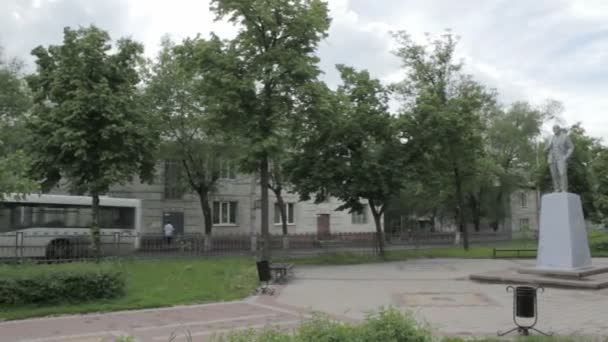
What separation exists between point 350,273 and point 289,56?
8904 mm

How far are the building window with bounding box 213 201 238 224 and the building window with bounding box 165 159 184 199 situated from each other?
3401mm

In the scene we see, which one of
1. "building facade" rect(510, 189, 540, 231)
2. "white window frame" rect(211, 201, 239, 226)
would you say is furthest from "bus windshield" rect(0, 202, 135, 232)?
"building facade" rect(510, 189, 540, 231)

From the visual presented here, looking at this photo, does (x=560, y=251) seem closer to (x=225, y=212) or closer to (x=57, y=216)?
(x=57, y=216)

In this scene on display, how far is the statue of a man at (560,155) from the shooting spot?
1786 cm

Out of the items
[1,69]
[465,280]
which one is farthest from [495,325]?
[1,69]

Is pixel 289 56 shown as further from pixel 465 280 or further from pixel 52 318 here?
pixel 52 318

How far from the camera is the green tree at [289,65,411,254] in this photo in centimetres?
2517

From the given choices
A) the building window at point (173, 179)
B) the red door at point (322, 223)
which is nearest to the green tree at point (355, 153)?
the building window at point (173, 179)

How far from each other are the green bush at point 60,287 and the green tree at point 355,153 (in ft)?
44.1

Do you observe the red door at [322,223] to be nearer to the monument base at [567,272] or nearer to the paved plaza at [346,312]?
the paved plaza at [346,312]

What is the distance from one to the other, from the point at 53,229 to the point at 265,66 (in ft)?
42.5

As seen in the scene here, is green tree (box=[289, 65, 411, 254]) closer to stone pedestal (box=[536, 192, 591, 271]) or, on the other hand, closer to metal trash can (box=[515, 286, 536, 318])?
stone pedestal (box=[536, 192, 591, 271])

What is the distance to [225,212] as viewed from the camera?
1650 inches

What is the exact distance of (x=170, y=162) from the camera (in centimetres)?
3466
